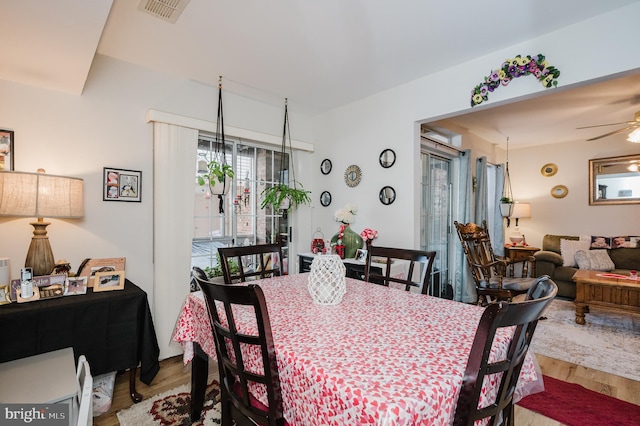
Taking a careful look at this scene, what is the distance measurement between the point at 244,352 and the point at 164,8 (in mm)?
2023

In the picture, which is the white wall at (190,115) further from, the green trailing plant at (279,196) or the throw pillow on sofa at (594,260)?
the throw pillow on sofa at (594,260)

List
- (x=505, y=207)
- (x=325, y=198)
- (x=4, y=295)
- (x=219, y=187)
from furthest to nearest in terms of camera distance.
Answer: (x=505, y=207) < (x=325, y=198) < (x=219, y=187) < (x=4, y=295)

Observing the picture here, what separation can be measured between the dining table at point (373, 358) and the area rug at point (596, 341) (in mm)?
2033

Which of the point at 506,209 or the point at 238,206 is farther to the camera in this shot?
the point at 506,209

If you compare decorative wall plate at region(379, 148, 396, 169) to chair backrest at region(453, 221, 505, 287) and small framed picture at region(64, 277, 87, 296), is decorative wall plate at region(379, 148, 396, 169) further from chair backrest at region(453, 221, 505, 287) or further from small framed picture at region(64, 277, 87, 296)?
small framed picture at region(64, 277, 87, 296)

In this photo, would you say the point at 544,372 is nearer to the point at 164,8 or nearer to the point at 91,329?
the point at 91,329

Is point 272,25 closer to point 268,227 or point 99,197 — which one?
point 99,197

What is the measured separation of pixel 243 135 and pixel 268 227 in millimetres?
1093

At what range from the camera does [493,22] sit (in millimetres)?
2047

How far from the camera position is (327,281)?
1431mm

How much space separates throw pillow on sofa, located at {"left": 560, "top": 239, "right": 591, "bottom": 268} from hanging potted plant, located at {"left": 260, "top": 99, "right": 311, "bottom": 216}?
4.00 meters

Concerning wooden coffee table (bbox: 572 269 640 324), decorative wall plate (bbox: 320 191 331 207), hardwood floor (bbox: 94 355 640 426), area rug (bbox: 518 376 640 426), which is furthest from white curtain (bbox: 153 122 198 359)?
wooden coffee table (bbox: 572 269 640 324)

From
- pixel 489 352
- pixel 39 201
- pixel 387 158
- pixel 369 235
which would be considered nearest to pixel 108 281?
pixel 39 201

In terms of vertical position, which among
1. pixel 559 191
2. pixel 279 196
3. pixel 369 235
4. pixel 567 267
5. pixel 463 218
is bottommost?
pixel 567 267
